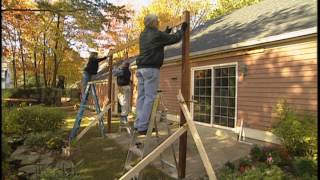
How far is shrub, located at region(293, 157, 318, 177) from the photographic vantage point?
5.36m

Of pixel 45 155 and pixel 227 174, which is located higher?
pixel 227 174

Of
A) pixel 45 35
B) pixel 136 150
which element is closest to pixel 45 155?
pixel 136 150

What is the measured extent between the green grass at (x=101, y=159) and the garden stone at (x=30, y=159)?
2.47 feet

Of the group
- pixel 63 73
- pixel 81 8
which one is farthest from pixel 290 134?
pixel 63 73

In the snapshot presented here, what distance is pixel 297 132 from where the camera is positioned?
6512 mm

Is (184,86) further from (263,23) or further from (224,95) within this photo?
(263,23)

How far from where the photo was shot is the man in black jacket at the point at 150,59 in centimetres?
481

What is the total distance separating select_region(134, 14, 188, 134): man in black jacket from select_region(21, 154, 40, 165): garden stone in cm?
310

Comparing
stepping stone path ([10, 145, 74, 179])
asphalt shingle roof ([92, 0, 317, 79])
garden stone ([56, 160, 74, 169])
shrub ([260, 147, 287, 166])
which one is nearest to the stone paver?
shrub ([260, 147, 287, 166])

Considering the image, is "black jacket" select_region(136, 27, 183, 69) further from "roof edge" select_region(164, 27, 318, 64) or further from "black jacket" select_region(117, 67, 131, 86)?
"black jacket" select_region(117, 67, 131, 86)

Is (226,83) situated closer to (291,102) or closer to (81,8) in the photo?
(291,102)

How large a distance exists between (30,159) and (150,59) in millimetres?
3881

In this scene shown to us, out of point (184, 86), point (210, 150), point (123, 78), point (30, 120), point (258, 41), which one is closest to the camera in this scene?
point (184, 86)

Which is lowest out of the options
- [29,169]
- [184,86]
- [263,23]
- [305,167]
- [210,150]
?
[29,169]
